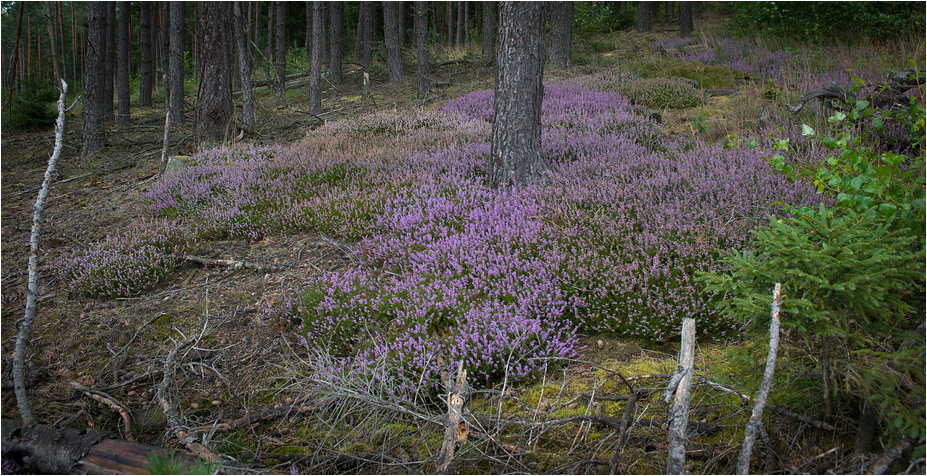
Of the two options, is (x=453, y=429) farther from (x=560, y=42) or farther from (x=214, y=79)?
(x=560, y=42)

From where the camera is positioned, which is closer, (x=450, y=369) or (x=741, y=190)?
(x=450, y=369)

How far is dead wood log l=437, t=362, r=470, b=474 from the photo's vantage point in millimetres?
2398

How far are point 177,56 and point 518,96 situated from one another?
10063mm

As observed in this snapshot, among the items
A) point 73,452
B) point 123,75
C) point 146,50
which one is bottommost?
point 73,452

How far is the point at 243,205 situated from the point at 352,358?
3614 mm

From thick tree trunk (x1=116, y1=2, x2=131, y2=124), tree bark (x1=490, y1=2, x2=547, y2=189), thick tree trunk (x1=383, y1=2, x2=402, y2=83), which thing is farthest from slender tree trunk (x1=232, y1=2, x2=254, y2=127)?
tree bark (x1=490, y1=2, x2=547, y2=189)

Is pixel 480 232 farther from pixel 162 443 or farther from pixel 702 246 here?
pixel 162 443

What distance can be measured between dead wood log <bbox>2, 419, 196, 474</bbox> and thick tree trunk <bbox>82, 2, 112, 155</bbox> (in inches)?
423

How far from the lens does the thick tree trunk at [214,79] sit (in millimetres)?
8844

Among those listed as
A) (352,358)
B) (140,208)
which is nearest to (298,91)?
(140,208)

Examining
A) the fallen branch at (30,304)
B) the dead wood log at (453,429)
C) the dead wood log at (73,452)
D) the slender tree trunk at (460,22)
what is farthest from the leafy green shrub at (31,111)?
the dead wood log at (453,429)

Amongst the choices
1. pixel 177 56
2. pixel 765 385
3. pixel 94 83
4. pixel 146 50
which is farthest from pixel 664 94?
pixel 146 50

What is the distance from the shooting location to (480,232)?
4590 millimetres

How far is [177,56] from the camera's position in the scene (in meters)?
11.9
